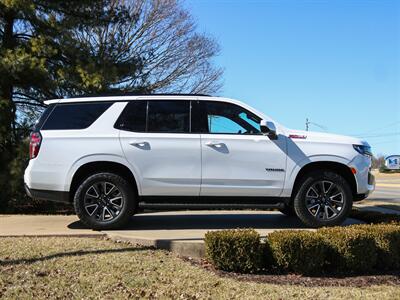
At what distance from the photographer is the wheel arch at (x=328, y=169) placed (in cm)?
782

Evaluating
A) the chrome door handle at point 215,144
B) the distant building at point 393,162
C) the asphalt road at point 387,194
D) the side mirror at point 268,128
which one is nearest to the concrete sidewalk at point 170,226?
the chrome door handle at point 215,144

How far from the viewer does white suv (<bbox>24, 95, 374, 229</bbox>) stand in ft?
24.8

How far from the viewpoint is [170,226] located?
27.2ft

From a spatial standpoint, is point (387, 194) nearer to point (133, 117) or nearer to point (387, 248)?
point (387, 248)

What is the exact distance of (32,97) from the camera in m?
13.9

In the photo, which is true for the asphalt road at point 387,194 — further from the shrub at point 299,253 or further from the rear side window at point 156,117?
the shrub at point 299,253

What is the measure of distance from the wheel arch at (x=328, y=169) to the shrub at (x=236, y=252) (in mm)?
2029

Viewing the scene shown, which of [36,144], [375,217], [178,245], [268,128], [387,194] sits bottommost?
[387,194]

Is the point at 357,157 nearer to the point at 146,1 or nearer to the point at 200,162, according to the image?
the point at 200,162

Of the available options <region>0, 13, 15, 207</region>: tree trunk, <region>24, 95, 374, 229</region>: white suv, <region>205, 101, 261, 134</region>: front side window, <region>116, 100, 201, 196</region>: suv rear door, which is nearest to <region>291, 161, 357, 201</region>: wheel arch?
<region>24, 95, 374, 229</region>: white suv

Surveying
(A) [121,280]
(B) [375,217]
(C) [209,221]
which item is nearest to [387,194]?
(B) [375,217]

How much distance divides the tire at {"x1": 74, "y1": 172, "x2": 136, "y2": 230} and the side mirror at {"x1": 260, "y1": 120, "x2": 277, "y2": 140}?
2095mm

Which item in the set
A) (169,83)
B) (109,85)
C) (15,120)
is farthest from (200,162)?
(169,83)

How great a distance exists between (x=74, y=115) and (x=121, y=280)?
3183 mm
